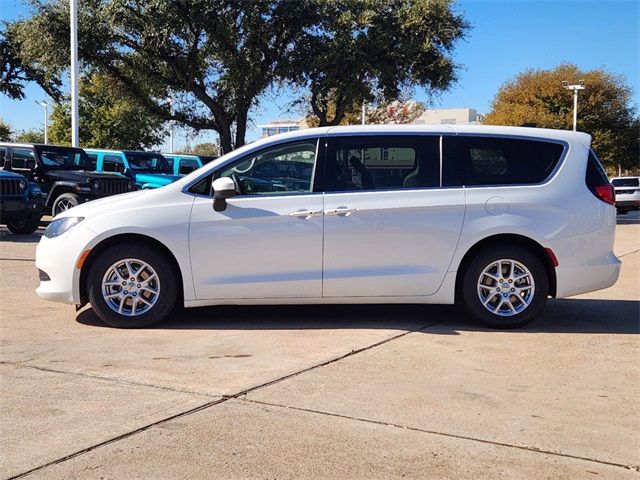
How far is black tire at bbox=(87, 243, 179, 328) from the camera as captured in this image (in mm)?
6234

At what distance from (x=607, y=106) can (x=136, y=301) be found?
1773 inches

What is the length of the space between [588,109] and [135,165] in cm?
3466

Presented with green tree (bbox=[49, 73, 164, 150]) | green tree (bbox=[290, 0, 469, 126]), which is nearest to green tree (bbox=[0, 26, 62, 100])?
green tree (bbox=[49, 73, 164, 150])

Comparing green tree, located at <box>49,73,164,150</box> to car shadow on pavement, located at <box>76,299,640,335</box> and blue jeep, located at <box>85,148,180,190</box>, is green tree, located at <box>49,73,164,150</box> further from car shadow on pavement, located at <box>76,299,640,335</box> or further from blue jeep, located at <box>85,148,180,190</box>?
car shadow on pavement, located at <box>76,299,640,335</box>

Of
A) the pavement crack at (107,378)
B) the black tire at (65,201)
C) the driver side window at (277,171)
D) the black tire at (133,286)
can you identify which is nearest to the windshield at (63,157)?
the black tire at (65,201)

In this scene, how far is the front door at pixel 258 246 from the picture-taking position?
20.3 ft

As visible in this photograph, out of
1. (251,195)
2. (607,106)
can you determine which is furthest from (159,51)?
(607,106)

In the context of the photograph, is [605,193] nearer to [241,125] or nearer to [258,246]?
[258,246]

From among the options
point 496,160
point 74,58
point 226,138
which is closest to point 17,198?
point 74,58

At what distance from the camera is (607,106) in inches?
1789

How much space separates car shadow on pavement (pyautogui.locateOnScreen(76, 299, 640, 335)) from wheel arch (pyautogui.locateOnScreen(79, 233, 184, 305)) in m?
0.42

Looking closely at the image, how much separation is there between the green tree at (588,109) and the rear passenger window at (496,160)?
38739mm

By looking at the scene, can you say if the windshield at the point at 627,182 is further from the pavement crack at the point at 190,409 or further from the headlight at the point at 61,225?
the headlight at the point at 61,225

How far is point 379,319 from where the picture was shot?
681cm
